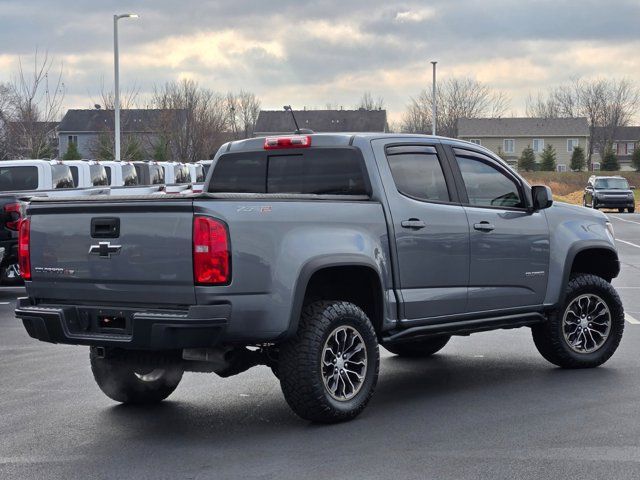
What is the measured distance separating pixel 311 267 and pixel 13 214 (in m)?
9.16

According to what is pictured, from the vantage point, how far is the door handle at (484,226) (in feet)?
27.6

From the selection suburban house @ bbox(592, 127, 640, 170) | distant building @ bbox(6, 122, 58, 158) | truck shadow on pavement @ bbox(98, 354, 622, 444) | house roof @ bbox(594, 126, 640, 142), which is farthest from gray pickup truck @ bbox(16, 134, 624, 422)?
house roof @ bbox(594, 126, 640, 142)

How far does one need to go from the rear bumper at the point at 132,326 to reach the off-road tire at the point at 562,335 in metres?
3.65

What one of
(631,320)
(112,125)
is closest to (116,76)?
(631,320)

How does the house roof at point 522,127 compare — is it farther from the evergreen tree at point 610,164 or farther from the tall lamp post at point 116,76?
the tall lamp post at point 116,76

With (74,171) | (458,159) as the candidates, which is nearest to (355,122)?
(74,171)

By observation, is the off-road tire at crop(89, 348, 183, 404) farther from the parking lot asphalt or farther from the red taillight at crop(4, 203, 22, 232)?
the red taillight at crop(4, 203, 22, 232)

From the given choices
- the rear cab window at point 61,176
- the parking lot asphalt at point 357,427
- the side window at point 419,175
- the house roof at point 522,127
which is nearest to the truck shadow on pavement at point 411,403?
the parking lot asphalt at point 357,427

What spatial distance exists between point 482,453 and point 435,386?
2306 mm

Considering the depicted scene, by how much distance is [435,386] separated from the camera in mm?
8703

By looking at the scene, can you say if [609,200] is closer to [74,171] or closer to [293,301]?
[74,171]

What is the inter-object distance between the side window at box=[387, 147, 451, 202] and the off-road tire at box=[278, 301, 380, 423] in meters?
1.16

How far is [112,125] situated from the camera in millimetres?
84312

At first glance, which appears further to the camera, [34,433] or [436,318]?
[436,318]
